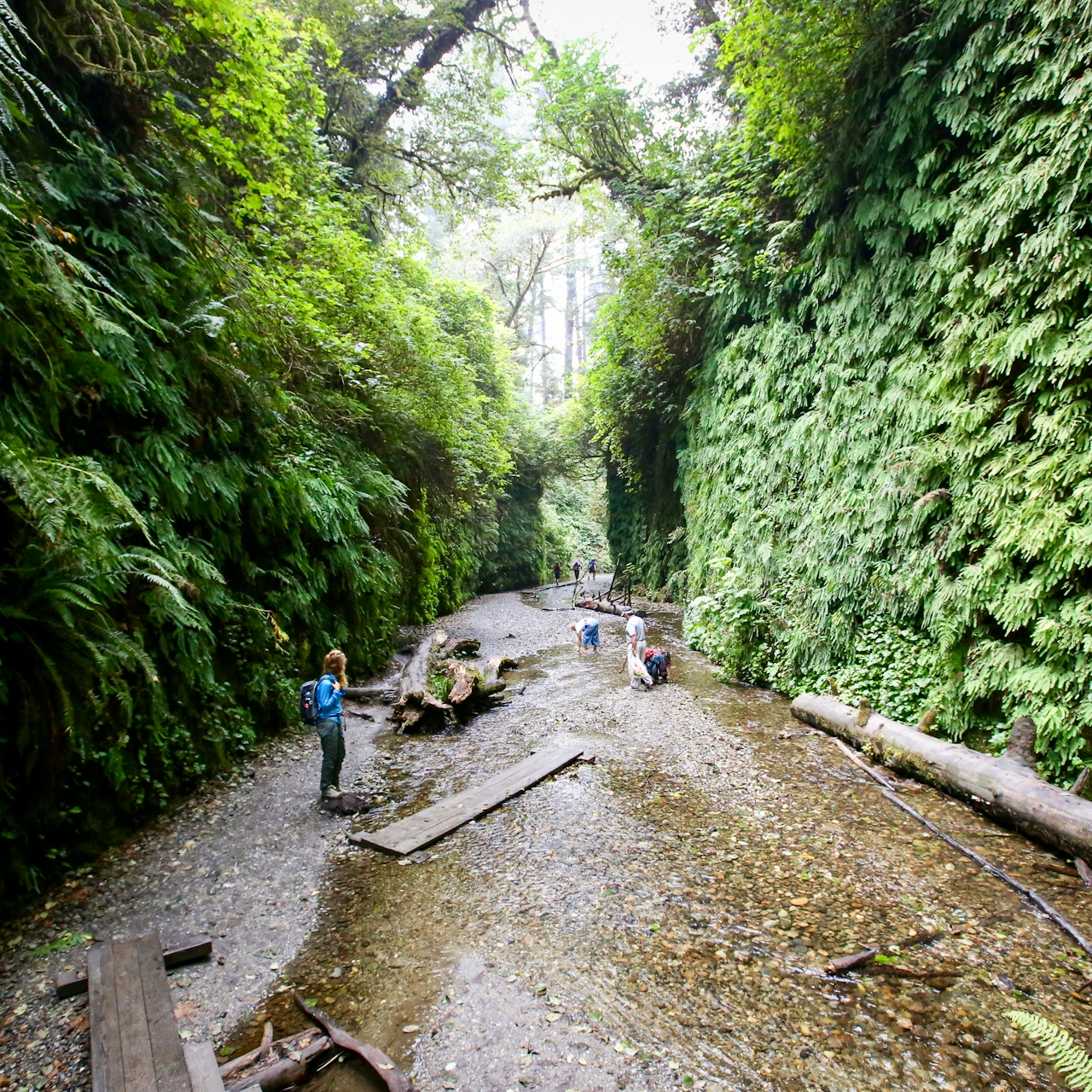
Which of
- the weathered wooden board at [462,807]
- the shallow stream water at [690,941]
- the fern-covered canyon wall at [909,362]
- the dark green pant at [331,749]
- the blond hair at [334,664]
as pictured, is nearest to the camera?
the shallow stream water at [690,941]

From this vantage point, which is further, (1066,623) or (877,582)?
(877,582)

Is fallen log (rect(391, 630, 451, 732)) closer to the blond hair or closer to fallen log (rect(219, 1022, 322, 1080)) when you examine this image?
the blond hair

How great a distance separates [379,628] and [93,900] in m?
6.59

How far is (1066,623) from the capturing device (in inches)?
200

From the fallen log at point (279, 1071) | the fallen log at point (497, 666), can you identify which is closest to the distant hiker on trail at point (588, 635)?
the fallen log at point (497, 666)

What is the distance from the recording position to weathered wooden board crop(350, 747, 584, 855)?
4812 mm

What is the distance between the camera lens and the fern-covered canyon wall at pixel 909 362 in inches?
207

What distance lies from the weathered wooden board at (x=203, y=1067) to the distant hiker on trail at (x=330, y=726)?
2717mm

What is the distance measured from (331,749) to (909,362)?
8013 millimetres

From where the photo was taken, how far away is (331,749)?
5.44m

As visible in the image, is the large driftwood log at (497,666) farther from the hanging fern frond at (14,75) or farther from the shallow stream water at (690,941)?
the hanging fern frond at (14,75)

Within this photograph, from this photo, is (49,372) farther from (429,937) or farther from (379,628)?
(379,628)

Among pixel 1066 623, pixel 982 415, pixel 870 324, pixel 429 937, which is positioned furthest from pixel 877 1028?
pixel 870 324

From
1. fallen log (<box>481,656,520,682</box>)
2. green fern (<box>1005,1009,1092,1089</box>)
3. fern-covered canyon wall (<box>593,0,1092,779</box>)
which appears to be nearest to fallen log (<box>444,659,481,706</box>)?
fallen log (<box>481,656,520,682</box>)
